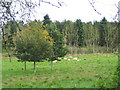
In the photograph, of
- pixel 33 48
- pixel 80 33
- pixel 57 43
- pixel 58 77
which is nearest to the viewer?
pixel 58 77

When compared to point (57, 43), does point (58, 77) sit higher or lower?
lower

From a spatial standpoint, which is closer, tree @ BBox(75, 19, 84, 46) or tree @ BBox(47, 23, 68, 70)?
tree @ BBox(47, 23, 68, 70)

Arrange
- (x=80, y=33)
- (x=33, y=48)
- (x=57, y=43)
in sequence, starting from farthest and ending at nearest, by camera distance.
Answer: (x=80, y=33) < (x=57, y=43) < (x=33, y=48)

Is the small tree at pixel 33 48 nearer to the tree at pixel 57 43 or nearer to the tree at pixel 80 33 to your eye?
the tree at pixel 57 43

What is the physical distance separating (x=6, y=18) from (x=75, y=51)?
50.7 metres

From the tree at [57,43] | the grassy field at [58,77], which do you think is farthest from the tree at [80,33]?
the grassy field at [58,77]

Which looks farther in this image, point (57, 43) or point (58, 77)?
point (57, 43)

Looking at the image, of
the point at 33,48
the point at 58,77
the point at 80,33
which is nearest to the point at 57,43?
the point at 33,48

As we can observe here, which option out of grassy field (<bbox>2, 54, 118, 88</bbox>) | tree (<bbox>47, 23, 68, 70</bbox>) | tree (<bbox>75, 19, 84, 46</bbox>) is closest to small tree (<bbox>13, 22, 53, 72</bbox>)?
tree (<bbox>47, 23, 68, 70</bbox>)

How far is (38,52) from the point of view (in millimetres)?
18578

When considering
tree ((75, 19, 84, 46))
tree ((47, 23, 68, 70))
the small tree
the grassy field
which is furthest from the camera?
tree ((75, 19, 84, 46))

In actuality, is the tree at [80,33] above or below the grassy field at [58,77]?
above

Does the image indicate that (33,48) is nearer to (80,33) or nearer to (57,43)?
(57,43)

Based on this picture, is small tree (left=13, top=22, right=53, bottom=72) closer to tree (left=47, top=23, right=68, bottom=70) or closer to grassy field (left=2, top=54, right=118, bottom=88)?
tree (left=47, top=23, right=68, bottom=70)
